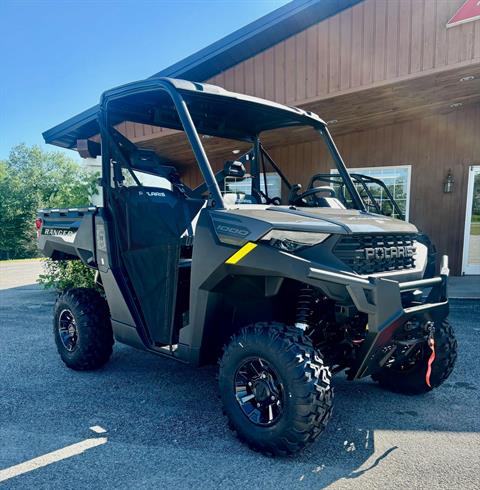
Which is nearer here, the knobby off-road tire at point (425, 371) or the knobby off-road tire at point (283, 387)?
the knobby off-road tire at point (283, 387)

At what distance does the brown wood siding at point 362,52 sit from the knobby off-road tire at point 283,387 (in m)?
5.06

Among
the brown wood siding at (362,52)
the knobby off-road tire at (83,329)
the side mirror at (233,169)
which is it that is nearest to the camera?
the side mirror at (233,169)

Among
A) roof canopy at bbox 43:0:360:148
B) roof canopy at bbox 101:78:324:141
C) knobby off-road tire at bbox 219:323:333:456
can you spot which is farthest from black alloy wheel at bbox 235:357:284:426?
roof canopy at bbox 43:0:360:148

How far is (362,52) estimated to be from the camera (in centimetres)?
612

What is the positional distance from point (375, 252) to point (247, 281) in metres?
0.79

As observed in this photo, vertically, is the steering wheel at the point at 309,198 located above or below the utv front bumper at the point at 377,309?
above

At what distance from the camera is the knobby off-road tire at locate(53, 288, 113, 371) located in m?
3.55

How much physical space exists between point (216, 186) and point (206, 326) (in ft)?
2.94

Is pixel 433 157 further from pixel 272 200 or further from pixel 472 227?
pixel 272 200

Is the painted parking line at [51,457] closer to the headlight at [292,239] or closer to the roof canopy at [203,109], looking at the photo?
the headlight at [292,239]

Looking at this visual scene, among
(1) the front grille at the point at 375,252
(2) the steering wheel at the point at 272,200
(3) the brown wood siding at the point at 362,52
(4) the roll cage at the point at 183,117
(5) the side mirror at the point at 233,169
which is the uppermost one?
(3) the brown wood siding at the point at 362,52

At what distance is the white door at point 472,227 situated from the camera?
837 cm

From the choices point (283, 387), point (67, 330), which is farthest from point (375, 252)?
point (67, 330)

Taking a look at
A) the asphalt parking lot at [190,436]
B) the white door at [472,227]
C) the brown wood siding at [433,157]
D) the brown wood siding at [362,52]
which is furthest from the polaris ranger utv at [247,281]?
the white door at [472,227]
